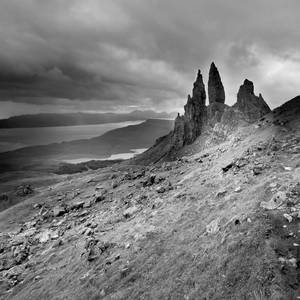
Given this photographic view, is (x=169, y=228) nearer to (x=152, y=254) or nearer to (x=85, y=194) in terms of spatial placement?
(x=152, y=254)

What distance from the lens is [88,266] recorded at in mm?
30359

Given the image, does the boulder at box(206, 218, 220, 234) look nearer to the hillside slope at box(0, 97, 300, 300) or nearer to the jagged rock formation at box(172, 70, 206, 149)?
the hillside slope at box(0, 97, 300, 300)

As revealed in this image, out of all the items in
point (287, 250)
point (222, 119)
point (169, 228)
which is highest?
point (222, 119)

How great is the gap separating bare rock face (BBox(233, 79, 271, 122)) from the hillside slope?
115 m

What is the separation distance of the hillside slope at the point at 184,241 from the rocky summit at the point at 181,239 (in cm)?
11

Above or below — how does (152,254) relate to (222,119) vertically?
below

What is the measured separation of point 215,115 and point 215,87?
26.0 meters

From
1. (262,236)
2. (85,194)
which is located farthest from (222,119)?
(262,236)

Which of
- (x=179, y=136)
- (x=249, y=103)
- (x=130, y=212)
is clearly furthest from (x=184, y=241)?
(x=179, y=136)

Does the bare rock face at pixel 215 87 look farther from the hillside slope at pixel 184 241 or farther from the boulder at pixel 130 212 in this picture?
the boulder at pixel 130 212


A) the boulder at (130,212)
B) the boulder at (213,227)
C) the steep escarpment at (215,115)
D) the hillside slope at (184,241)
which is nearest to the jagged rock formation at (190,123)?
the steep escarpment at (215,115)

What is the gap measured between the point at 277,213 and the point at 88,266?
72.4 feet

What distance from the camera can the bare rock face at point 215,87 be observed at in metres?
193

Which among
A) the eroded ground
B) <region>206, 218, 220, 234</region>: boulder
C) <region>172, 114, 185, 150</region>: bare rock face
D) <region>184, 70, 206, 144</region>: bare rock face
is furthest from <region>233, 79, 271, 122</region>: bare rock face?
<region>206, 218, 220, 234</region>: boulder
